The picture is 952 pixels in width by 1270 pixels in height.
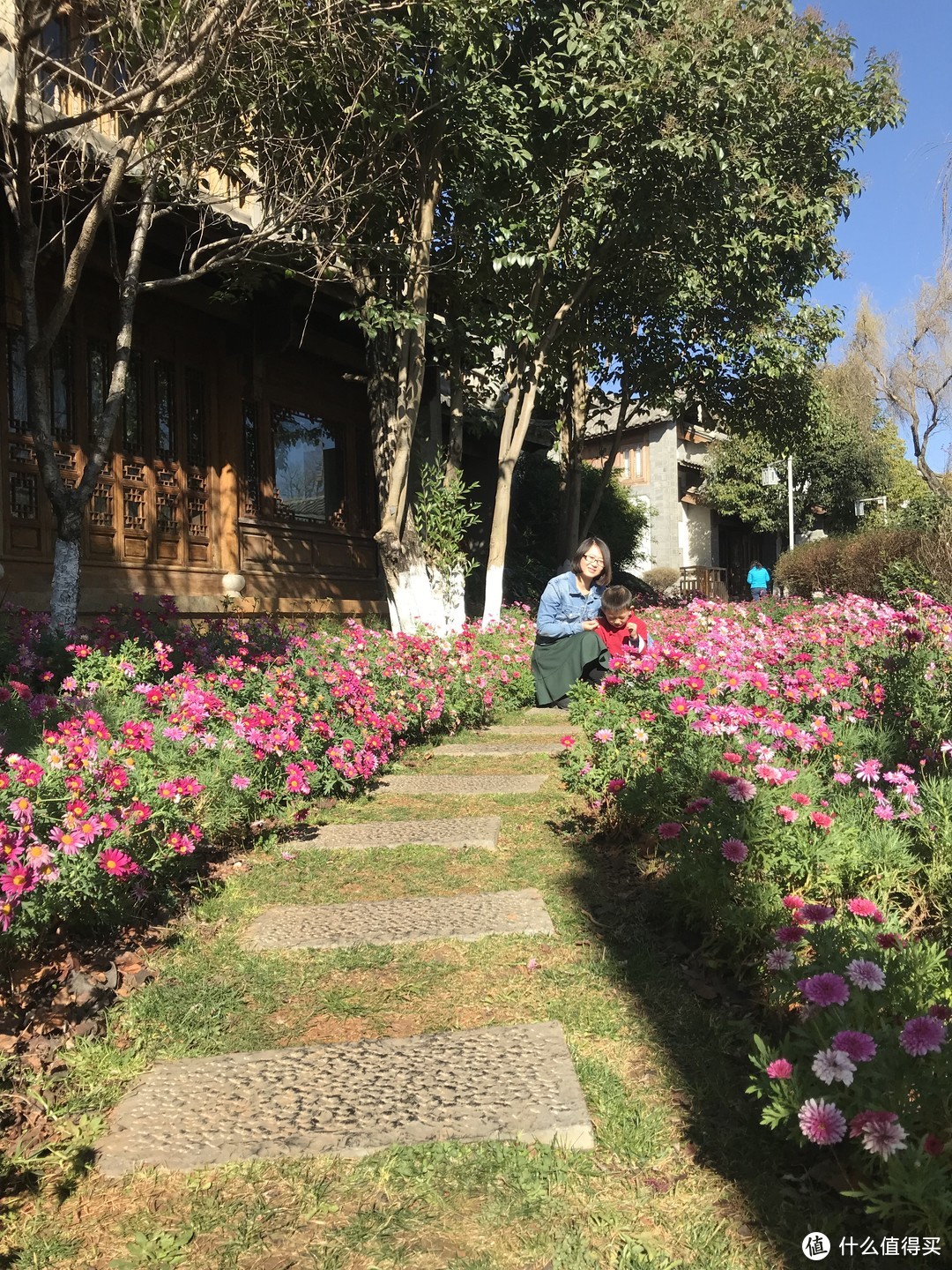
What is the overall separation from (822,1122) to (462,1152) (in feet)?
2.63

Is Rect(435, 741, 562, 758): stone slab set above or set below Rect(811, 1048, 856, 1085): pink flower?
below

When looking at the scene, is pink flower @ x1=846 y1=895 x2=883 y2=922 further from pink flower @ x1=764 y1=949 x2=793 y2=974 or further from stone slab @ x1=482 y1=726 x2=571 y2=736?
stone slab @ x1=482 y1=726 x2=571 y2=736

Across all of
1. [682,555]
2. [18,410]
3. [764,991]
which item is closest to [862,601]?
[764,991]

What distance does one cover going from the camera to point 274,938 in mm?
3262

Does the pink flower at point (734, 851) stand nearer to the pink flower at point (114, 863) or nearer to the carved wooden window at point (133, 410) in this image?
→ the pink flower at point (114, 863)

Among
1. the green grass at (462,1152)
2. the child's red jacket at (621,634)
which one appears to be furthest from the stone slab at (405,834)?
the child's red jacket at (621,634)

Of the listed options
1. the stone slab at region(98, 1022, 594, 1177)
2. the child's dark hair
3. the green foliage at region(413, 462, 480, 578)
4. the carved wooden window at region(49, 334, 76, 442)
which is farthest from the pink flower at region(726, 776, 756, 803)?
the carved wooden window at region(49, 334, 76, 442)

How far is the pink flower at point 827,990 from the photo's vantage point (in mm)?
1771

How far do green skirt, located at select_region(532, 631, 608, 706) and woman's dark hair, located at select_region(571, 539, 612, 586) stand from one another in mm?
540

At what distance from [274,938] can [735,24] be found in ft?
33.1

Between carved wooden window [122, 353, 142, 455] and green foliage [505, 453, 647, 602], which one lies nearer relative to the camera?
carved wooden window [122, 353, 142, 455]

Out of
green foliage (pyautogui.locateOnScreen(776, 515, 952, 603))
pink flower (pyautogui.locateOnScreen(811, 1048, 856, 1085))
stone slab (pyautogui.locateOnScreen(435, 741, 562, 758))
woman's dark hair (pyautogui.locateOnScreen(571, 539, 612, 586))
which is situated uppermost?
green foliage (pyautogui.locateOnScreen(776, 515, 952, 603))

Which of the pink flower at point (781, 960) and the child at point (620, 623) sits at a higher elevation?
the child at point (620, 623)

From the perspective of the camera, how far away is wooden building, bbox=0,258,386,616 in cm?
830
